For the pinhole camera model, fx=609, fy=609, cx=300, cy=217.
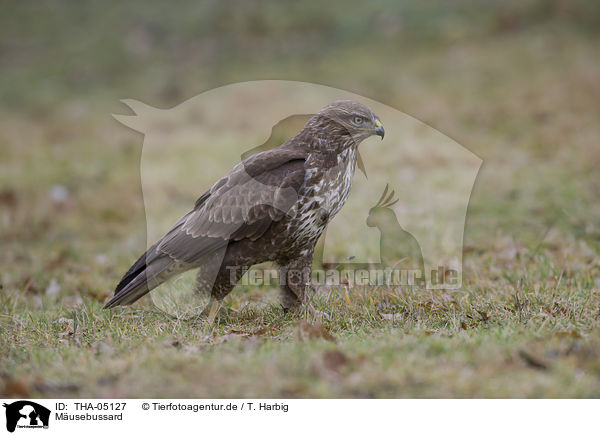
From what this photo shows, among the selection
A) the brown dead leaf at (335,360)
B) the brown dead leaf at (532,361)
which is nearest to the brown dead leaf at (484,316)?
the brown dead leaf at (532,361)

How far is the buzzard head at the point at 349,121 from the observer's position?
4.52 m

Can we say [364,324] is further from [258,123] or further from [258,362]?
[258,123]

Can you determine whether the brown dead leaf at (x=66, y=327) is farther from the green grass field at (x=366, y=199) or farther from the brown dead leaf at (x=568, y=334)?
the brown dead leaf at (x=568, y=334)

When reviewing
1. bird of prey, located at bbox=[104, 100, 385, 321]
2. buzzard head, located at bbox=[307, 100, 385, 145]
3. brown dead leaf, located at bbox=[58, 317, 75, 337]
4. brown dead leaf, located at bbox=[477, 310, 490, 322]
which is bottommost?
brown dead leaf, located at bbox=[58, 317, 75, 337]

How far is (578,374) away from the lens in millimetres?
3109

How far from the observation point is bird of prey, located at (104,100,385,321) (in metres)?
4.32

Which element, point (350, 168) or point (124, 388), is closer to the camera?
point (124, 388)

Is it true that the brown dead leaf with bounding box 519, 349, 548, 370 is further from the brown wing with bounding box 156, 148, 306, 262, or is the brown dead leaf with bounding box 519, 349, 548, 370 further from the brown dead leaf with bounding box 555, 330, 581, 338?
the brown wing with bounding box 156, 148, 306, 262

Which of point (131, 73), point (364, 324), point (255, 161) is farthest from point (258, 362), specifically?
point (131, 73)

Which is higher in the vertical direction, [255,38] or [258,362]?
[255,38]

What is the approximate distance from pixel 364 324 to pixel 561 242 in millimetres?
2962

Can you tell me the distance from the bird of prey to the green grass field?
36 centimetres

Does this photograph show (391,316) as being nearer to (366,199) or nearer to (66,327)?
(66,327)
